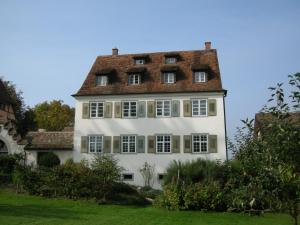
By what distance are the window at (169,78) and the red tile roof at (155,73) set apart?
0.37 m

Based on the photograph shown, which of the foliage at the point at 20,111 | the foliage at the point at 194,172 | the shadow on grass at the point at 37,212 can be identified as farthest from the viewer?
the foliage at the point at 20,111

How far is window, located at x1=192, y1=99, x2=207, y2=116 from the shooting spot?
1228 inches

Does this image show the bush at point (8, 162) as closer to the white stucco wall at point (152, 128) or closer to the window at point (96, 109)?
the white stucco wall at point (152, 128)

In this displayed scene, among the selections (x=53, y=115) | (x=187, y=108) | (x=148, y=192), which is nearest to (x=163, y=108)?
(x=187, y=108)

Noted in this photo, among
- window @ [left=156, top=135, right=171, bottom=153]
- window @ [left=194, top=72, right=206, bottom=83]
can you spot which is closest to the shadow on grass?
window @ [left=156, top=135, right=171, bottom=153]

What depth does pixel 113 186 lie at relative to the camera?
2262 centimetres

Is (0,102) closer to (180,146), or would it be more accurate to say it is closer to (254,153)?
(180,146)

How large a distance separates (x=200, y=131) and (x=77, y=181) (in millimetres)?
12336

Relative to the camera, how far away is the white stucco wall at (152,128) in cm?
3080

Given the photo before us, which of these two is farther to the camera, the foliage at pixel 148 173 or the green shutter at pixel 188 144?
the foliage at pixel 148 173

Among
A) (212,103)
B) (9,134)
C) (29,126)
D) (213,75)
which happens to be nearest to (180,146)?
(212,103)

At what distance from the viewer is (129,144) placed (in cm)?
3212

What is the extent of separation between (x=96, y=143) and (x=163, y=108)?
6.19 metres

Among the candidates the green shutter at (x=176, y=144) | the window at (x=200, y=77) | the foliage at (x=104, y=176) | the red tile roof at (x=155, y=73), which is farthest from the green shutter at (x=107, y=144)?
the foliage at (x=104, y=176)
